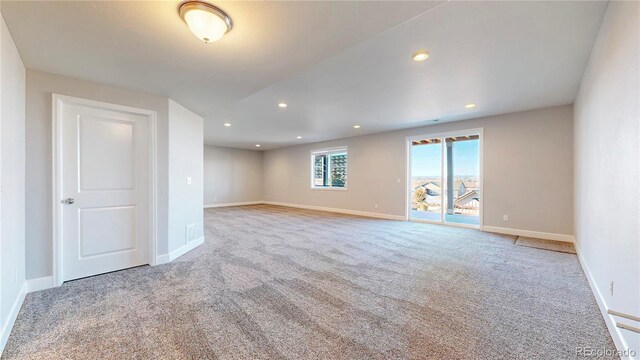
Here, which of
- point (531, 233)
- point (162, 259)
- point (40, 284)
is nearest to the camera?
point (40, 284)

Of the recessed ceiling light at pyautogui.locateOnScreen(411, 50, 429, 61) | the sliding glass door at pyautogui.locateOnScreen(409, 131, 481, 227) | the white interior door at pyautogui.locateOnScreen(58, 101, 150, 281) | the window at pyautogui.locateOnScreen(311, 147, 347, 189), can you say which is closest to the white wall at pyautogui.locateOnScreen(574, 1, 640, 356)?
the recessed ceiling light at pyautogui.locateOnScreen(411, 50, 429, 61)

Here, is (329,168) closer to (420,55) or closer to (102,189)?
(420,55)

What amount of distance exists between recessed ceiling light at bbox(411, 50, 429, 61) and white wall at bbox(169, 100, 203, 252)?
10.5 ft

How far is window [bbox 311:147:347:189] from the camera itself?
325 inches

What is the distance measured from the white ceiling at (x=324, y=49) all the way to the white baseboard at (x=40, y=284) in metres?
2.15

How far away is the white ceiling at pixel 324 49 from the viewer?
5.46ft

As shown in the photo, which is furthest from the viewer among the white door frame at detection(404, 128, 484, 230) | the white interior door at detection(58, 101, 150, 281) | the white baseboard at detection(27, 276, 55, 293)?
the white door frame at detection(404, 128, 484, 230)

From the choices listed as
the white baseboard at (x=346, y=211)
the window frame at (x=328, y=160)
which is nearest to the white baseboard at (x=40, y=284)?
the white baseboard at (x=346, y=211)

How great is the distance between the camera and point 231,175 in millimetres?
9898

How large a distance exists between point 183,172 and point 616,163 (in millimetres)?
4659

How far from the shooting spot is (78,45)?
6.71 ft

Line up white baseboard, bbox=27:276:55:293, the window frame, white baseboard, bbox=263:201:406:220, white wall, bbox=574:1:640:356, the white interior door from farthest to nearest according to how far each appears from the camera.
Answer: the window frame
white baseboard, bbox=263:201:406:220
the white interior door
white baseboard, bbox=27:276:55:293
white wall, bbox=574:1:640:356

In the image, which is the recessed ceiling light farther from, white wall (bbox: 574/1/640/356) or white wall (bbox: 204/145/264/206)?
white wall (bbox: 204/145/264/206)

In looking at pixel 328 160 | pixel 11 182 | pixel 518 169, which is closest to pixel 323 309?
pixel 11 182
